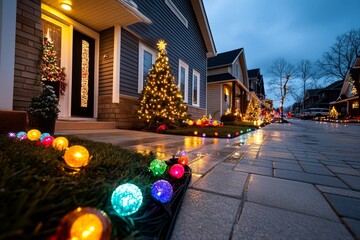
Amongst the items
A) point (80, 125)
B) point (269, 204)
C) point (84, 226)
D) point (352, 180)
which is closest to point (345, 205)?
point (269, 204)

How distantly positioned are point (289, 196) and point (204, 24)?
10.8m

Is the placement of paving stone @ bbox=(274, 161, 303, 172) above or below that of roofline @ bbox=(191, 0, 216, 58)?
below

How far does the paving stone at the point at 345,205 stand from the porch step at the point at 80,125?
4.63 m

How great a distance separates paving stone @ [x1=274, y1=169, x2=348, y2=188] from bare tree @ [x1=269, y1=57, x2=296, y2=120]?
77.4ft

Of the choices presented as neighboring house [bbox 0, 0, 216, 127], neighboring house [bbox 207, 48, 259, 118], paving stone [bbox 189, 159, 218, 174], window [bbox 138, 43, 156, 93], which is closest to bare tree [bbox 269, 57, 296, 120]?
neighboring house [bbox 207, 48, 259, 118]

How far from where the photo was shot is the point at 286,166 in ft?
6.30

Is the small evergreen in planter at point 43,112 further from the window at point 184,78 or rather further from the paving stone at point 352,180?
the window at point 184,78

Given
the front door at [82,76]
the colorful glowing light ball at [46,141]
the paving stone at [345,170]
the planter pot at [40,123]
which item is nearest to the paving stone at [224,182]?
the paving stone at [345,170]

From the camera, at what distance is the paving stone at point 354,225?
2.61ft

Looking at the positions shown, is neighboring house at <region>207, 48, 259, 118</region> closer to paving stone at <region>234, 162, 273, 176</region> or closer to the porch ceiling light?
the porch ceiling light

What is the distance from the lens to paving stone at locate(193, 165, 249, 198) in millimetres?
1204

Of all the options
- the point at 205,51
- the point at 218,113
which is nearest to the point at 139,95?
the point at 205,51

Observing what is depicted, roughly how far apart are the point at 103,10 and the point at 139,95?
2.54m

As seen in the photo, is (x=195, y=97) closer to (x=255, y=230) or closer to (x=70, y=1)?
(x=70, y=1)
